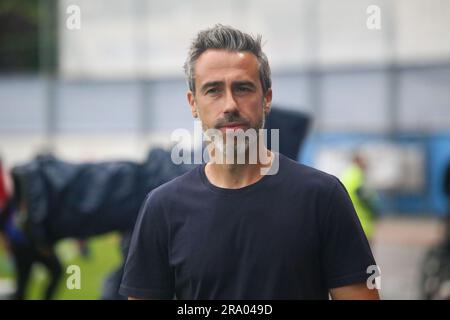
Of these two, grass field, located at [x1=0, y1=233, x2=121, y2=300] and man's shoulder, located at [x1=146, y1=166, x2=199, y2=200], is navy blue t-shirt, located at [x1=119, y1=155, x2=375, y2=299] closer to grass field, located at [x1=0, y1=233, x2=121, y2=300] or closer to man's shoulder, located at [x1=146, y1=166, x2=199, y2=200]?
man's shoulder, located at [x1=146, y1=166, x2=199, y2=200]

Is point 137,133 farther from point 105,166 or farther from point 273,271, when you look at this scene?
point 273,271

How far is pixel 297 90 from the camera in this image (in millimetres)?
19547

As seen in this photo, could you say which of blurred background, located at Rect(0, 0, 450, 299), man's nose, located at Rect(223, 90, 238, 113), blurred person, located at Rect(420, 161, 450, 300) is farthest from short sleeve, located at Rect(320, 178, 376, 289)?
blurred background, located at Rect(0, 0, 450, 299)

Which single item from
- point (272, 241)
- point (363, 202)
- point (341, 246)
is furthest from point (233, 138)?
point (363, 202)

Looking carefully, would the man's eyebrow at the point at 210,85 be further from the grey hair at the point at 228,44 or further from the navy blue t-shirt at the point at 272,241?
the navy blue t-shirt at the point at 272,241

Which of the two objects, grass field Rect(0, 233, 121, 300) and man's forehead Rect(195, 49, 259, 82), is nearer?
man's forehead Rect(195, 49, 259, 82)

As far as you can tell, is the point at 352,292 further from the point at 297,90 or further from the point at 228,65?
the point at 297,90

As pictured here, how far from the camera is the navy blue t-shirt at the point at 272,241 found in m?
1.87

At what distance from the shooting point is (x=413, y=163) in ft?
62.3

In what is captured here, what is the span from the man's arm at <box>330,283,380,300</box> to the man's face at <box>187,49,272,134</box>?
45 cm

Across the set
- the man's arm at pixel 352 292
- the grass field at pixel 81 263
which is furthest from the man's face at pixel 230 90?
the grass field at pixel 81 263

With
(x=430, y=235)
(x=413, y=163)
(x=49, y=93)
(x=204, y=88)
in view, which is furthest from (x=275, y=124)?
(x=49, y=93)

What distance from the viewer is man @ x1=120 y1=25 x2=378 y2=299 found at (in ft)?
6.14

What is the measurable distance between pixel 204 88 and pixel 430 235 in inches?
592
